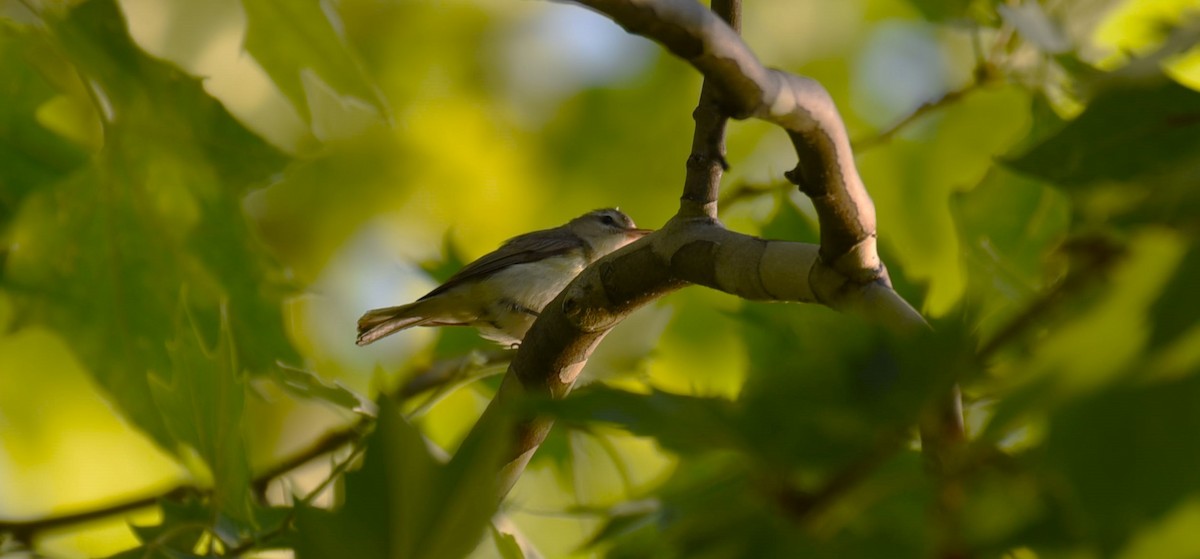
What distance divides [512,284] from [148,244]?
86 cm

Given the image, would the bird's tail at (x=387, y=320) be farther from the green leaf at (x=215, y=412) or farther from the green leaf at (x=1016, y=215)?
the green leaf at (x=1016, y=215)

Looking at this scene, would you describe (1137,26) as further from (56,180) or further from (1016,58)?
(56,180)

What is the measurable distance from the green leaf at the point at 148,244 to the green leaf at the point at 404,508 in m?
0.74

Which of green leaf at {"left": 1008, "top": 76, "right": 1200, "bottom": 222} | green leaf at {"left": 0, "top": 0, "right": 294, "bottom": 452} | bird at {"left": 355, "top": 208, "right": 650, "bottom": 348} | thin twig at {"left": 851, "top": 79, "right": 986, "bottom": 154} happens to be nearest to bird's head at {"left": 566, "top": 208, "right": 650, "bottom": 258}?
bird at {"left": 355, "top": 208, "right": 650, "bottom": 348}

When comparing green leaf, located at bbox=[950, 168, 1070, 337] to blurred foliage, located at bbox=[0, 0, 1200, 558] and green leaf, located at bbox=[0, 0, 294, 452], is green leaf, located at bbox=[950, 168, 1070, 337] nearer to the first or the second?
blurred foliage, located at bbox=[0, 0, 1200, 558]

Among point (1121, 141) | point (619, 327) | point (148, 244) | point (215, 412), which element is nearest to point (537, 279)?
point (619, 327)

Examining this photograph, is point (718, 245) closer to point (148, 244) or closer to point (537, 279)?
point (148, 244)

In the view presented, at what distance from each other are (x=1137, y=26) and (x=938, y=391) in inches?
48.5

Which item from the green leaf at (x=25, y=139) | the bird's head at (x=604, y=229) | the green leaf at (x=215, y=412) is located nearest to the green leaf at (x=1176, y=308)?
the green leaf at (x=215, y=412)

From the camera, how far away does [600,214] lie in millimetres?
2279

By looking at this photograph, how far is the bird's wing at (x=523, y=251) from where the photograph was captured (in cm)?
210

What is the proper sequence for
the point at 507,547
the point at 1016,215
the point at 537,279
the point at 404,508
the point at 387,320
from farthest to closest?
the point at 537,279 < the point at 387,320 < the point at 1016,215 < the point at 507,547 < the point at 404,508

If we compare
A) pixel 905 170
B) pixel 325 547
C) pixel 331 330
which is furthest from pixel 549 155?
pixel 325 547

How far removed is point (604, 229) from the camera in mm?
2266
